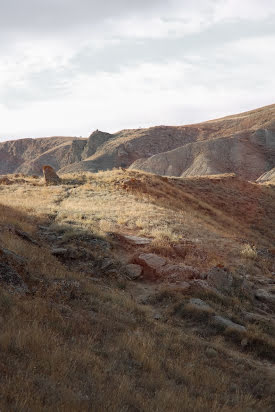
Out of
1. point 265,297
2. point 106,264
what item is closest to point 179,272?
point 106,264

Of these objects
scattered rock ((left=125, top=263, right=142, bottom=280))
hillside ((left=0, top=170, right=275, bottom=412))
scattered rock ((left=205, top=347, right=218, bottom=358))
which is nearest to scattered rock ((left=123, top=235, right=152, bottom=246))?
hillside ((left=0, top=170, right=275, bottom=412))

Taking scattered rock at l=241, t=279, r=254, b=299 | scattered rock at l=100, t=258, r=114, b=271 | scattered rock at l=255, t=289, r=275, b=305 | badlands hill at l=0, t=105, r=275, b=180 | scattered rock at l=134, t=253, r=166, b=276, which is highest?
badlands hill at l=0, t=105, r=275, b=180

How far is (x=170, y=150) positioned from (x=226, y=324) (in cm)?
8452

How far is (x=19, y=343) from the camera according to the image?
4.58 metres

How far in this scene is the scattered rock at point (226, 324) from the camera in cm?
742

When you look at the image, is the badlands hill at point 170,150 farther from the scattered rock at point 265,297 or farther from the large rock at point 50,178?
the scattered rock at point 265,297

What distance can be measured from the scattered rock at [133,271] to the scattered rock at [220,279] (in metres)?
1.91

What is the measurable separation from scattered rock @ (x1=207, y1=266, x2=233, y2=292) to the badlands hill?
186 feet

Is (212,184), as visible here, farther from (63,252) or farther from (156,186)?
(63,252)

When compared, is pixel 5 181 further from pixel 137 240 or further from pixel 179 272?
pixel 179 272

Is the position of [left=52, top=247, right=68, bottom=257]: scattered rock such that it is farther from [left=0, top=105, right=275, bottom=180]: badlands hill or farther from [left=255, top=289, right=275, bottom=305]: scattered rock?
[left=0, top=105, right=275, bottom=180]: badlands hill

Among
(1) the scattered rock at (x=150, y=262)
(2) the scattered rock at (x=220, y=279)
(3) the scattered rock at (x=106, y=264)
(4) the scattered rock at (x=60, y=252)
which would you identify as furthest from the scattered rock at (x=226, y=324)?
(4) the scattered rock at (x=60, y=252)

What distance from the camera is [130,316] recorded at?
23.2 ft

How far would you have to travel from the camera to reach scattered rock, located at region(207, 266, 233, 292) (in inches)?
392
